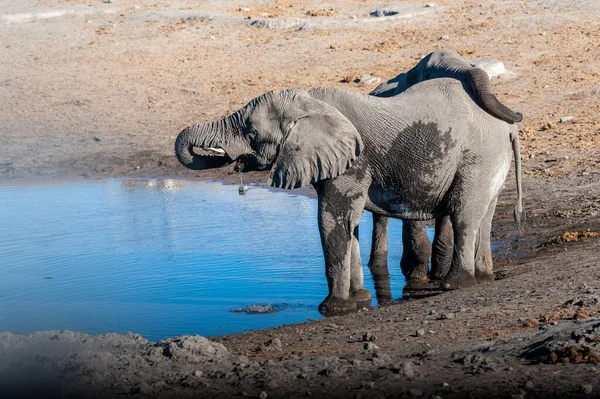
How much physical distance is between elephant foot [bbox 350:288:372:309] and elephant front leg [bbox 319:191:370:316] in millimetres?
183

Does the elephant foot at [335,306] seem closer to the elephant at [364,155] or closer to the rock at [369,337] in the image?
the elephant at [364,155]

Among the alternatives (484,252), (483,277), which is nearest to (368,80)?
(484,252)

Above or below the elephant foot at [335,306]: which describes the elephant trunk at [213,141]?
above

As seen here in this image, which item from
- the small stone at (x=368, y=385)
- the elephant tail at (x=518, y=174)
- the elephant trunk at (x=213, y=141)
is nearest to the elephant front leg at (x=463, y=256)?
the elephant tail at (x=518, y=174)

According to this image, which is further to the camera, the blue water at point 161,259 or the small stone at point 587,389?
the blue water at point 161,259

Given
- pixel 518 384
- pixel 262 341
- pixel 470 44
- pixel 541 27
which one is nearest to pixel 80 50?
pixel 470 44

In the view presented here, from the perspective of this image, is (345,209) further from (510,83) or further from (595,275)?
(510,83)

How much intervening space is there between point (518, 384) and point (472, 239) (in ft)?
12.3

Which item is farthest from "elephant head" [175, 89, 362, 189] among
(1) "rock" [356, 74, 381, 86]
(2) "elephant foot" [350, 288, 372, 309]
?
(1) "rock" [356, 74, 381, 86]

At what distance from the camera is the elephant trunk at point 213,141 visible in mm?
7887

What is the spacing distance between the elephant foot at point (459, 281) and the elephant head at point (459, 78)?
4.32ft

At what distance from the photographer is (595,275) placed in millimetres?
7711

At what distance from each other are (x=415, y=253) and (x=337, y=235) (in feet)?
5.24

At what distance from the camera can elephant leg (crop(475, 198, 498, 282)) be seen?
29.3 ft
